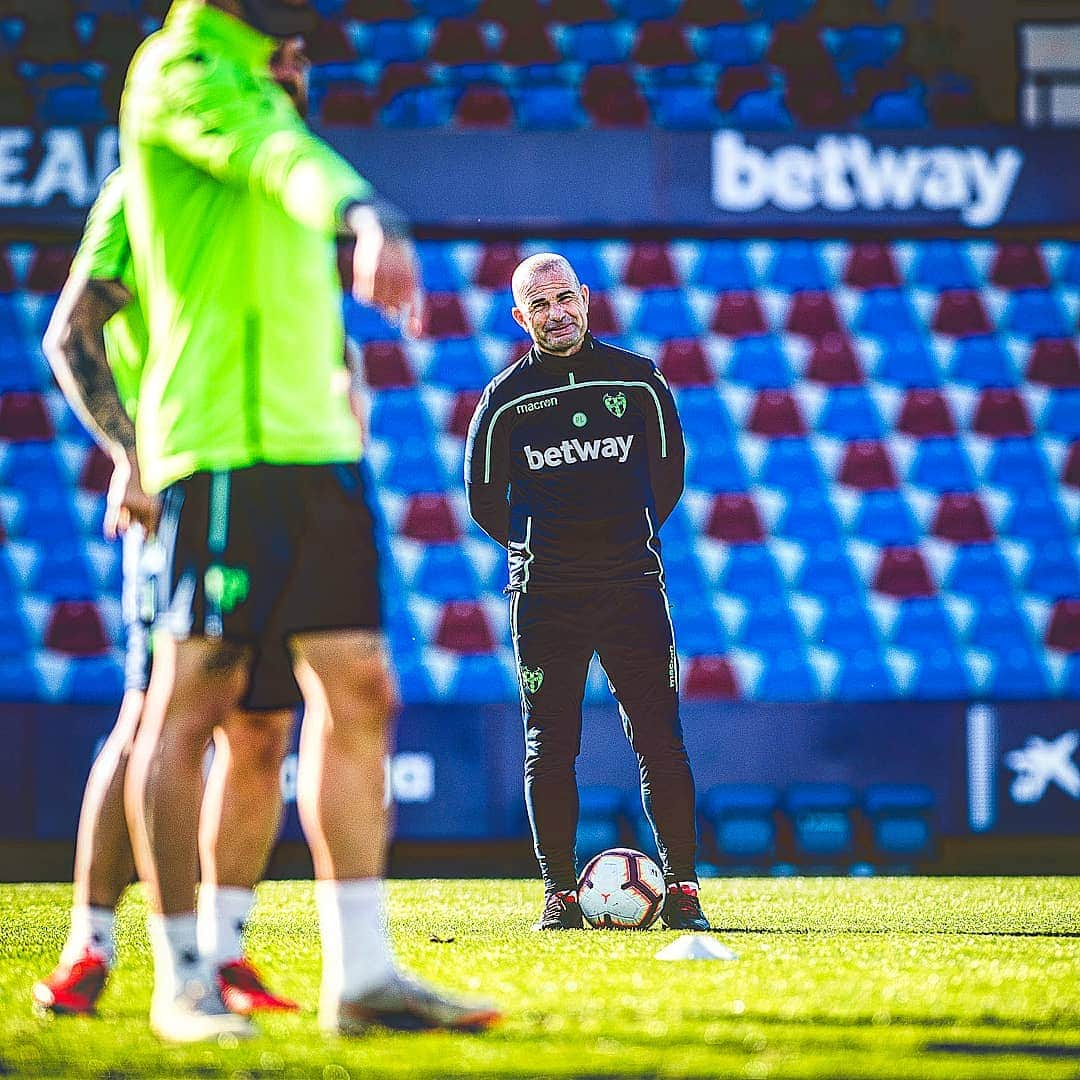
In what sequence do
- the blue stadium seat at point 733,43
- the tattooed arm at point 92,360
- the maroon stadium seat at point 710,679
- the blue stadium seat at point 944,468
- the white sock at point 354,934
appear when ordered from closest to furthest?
the white sock at point 354,934, the tattooed arm at point 92,360, the maroon stadium seat at point 710,679, the blue stadium seat at point 944,468, the blue stadium seat at point 733,43

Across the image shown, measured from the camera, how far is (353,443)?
7.94ft

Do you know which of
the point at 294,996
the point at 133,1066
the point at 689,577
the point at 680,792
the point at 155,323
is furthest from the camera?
the point at 689,577

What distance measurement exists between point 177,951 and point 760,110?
6.14 metres

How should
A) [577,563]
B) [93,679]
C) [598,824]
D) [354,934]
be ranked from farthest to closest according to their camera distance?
[93,679] → [598,824] → [577,563] → [354,934]

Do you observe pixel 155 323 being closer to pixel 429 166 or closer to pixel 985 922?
pixel 985 922

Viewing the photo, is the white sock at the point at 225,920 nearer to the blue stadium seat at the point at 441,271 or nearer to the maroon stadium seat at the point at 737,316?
the blue stadium seat at the point at 441,271

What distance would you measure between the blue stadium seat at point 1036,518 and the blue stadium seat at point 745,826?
1595mm

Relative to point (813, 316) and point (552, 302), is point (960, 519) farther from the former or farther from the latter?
point (552, 302)

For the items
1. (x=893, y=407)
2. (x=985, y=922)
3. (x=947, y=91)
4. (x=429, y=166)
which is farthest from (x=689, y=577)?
(x=985, y=922)

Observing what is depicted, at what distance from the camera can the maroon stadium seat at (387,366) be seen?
287 inches

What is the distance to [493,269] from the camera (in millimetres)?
7250

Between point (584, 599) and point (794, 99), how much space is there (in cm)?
448

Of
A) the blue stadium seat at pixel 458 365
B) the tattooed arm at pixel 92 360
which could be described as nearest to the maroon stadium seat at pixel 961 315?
the blue stadium seat at pixel 458 365

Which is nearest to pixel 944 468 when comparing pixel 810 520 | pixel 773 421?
pixel 810 520
